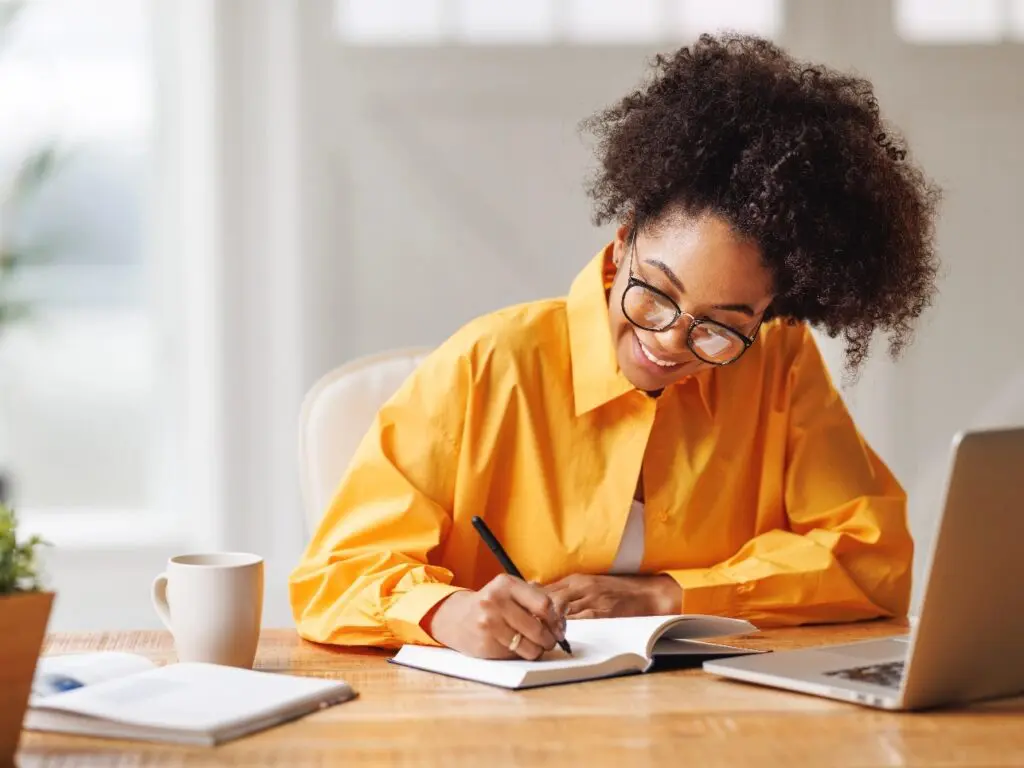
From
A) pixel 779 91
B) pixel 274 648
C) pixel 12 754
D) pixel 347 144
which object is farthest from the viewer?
pixel 347 144

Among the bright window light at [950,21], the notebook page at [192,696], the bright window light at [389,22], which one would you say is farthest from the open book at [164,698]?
the bright window light at [950,21]

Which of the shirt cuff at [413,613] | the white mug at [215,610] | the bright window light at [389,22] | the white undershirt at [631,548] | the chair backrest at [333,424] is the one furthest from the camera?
the bright window light at [389,22]

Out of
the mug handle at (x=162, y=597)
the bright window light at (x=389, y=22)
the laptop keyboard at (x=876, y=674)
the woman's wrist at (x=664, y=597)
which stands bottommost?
the woman's wrist at (x=664, y=597)

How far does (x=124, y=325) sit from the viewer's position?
340 centimetres

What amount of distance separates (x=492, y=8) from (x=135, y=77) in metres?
0.95

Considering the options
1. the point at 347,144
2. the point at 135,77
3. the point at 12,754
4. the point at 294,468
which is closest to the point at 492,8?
the point at 347,144

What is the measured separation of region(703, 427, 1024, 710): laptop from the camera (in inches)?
41.1

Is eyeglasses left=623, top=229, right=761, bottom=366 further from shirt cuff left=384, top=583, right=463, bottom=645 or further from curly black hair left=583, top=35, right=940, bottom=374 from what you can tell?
shirt cuff left=384, top=583, right=463, bottom=645

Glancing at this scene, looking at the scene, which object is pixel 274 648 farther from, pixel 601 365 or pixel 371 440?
pixel 601 365

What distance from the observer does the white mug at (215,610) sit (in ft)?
4.21

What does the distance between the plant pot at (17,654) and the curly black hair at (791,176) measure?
898 millimetres

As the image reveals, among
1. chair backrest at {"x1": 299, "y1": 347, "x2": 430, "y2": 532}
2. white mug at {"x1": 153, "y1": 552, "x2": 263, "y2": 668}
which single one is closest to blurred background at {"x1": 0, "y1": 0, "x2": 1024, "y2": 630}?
chair backrest at {"x1": 299, "y1": 347, "x2": 430, "y2": 532}

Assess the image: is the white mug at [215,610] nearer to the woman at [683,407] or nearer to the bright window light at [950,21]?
the woman at [683,407]

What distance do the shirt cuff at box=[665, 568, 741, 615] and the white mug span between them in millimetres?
567
